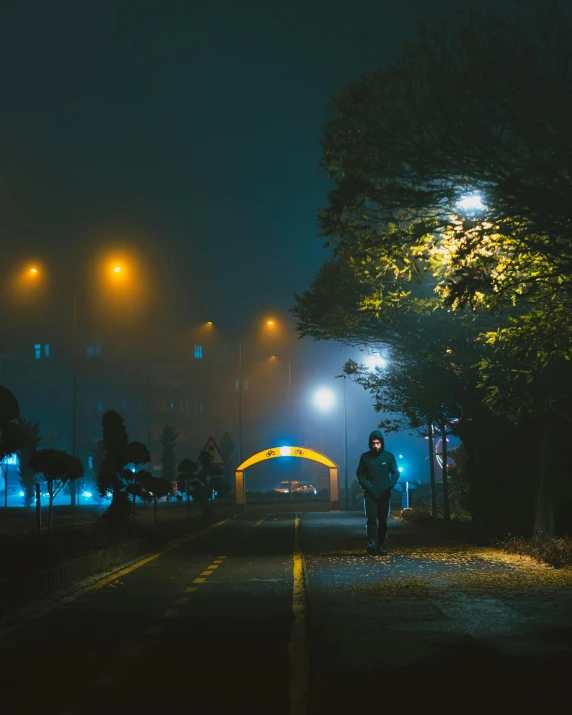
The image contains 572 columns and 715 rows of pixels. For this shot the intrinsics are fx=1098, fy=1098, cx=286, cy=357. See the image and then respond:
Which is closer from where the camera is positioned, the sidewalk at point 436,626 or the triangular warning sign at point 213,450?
the sidewalk at point 436,626

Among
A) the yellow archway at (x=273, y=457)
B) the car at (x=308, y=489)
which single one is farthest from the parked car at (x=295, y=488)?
the yellow archway at (x=273, y=457)

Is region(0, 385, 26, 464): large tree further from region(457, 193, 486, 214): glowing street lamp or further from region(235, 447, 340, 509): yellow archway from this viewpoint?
region(235, 447, 340, 509): yellow archway

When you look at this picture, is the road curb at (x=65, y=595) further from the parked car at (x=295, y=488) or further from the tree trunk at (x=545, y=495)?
the parked car at (x=295, y=488)

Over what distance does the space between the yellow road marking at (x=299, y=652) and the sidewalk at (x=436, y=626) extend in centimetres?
10

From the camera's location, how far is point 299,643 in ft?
33.6

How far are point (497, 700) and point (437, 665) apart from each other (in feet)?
4.34

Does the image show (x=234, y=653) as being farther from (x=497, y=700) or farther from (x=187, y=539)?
(x=187, y=539)

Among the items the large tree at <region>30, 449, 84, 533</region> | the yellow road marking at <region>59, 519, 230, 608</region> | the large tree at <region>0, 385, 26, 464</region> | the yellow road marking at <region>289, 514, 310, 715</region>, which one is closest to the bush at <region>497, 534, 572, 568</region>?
the yellow road marking at <region>289, 514, 310, 715</region>

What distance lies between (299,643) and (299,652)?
503 mm

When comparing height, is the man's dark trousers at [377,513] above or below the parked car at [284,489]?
below

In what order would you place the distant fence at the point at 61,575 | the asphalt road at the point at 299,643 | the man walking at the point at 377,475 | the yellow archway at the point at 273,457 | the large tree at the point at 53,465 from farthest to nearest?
the yellow archway at the point at 273,457 < the large tree at the point at 53,465 < the man walking at the point at 377,475 < the distant fence at the point at 61,575 < the asphalt road at the point at 299,643

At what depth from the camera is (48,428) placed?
10738 cm

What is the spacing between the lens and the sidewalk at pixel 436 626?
8.23 metres

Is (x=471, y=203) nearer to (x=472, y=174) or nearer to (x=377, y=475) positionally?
(x=472, y=174)
